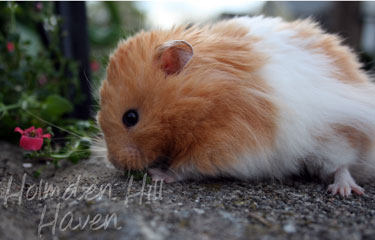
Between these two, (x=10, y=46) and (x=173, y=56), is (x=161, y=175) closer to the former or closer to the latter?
(x=173, y=56)

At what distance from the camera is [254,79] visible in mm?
1909

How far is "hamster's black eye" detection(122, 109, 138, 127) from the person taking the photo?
1.93 m

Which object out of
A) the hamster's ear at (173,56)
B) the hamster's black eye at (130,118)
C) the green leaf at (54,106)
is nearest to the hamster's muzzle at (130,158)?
the hamster's black eye at (130,118)

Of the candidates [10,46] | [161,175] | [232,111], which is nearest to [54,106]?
A: [10,46]

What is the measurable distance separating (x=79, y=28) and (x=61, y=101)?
886 mm

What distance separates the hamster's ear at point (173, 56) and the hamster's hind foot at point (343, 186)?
1.00 m

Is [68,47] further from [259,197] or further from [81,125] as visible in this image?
[259,197]

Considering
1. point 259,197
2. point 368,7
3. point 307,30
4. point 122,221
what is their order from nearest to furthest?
point 122,221, point 259,197, point 307,30, point 368,7

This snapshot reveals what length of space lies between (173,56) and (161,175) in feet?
2.07

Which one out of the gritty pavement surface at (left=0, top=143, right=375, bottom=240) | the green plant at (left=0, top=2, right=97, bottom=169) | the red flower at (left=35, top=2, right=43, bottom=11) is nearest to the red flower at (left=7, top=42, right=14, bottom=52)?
the green plant at (left=0, top=2, right=97, bottom=169)

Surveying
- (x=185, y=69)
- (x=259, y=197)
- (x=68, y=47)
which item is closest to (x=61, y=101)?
(x=68, y=47)

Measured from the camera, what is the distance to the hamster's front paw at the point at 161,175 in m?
1.94

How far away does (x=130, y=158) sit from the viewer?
6.41 feet

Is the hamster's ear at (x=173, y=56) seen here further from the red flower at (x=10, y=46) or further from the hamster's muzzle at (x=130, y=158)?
the red flower at (x=10, y=46)
